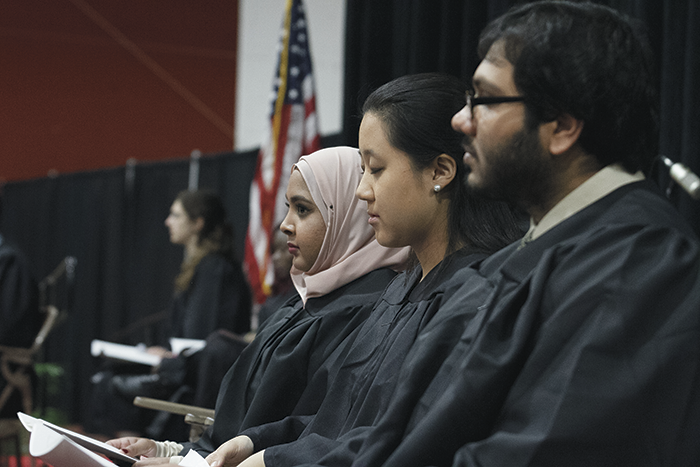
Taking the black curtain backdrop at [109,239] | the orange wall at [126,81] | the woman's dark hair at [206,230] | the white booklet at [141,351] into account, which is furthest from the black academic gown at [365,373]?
the orange wall at [126,81]

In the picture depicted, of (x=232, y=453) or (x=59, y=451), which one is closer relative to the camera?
(x=59, y=451)

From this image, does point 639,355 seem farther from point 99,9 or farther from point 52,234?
point 52,234

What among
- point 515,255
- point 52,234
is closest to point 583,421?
point 515,255

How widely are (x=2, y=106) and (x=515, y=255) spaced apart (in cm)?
674

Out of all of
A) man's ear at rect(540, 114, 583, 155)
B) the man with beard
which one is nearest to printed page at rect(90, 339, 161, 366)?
the man with beard

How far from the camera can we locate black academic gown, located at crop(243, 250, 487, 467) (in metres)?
1.43

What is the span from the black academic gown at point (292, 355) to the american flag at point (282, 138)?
2.35 meters

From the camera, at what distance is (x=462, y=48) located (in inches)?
154

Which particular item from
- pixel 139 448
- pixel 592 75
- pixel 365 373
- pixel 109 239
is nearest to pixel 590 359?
pixel 592 75

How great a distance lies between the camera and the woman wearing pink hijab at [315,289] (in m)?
1.98

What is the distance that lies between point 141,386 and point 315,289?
2.28 meters

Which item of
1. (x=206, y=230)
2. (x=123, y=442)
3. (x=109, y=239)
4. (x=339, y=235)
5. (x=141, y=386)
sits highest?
(x=339, y=235)

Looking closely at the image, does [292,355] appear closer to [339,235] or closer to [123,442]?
[339,235]

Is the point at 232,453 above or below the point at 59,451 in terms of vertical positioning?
below
